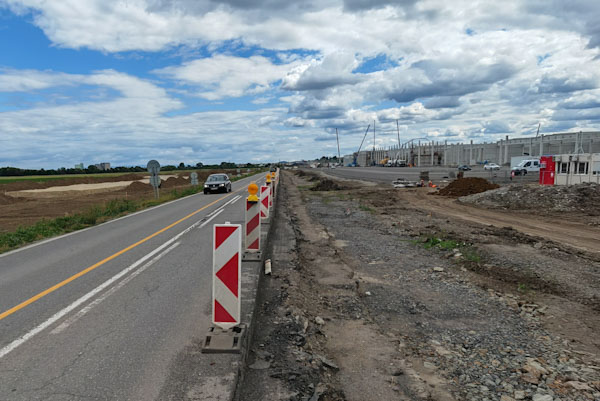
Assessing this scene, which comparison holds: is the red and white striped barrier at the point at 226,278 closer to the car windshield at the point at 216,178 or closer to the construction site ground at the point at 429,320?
the construction site ground at the point at 429,320

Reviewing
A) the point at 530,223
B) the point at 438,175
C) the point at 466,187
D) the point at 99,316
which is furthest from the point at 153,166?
the point at 438,175

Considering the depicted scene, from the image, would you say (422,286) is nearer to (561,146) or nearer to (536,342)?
(536,342)

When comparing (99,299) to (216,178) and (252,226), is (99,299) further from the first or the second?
(216,178)

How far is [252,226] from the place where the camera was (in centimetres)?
826

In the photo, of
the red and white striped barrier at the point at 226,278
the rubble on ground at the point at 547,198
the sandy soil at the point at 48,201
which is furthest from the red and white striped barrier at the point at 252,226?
the rubble on ground at the point at 547,198

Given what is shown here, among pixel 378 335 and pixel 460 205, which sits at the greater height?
pixel 378 335

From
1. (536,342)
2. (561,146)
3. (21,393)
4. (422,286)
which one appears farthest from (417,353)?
(561,146)

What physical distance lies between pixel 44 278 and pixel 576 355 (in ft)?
27.3

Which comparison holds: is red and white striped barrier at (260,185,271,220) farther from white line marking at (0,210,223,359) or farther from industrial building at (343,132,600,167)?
industrial building at (343,132,600,167)

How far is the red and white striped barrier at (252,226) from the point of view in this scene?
8219 millimetres

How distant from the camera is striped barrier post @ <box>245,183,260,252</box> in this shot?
820 centimetres

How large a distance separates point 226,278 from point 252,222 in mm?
3678

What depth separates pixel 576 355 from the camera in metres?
4.78

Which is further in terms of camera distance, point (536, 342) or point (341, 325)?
point (341, 325)
